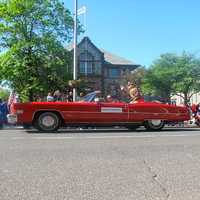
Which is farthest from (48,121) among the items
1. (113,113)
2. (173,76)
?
(173,76)

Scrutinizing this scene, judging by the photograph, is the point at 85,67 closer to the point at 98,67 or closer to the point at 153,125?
the point at 98,67

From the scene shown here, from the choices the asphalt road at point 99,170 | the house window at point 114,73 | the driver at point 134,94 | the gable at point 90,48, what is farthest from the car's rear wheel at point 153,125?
the house window at point 114,73

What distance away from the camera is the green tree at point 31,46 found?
39.2 m

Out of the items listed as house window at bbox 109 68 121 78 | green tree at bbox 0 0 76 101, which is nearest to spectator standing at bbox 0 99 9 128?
green tree at bbox 0 0 76 101

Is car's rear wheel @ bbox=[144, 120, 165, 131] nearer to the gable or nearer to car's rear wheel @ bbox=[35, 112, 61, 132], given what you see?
car's rear wheel @ bbox=[35, 112, 61, 132]

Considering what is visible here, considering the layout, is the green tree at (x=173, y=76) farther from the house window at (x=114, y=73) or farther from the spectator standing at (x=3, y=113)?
the spectator standing at (x=3, y=113)

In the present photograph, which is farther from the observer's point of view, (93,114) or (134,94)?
(134,94)

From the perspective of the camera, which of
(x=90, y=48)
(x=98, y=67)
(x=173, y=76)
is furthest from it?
(x=98, y=67)

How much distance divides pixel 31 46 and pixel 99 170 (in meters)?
31.1

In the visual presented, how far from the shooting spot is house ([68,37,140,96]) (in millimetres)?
76688

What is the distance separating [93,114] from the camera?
18031 millimetres

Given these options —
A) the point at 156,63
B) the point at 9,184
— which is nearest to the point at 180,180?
the point at 9,184

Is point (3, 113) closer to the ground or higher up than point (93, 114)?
higher up

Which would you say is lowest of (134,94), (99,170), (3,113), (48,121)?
(99,170)
